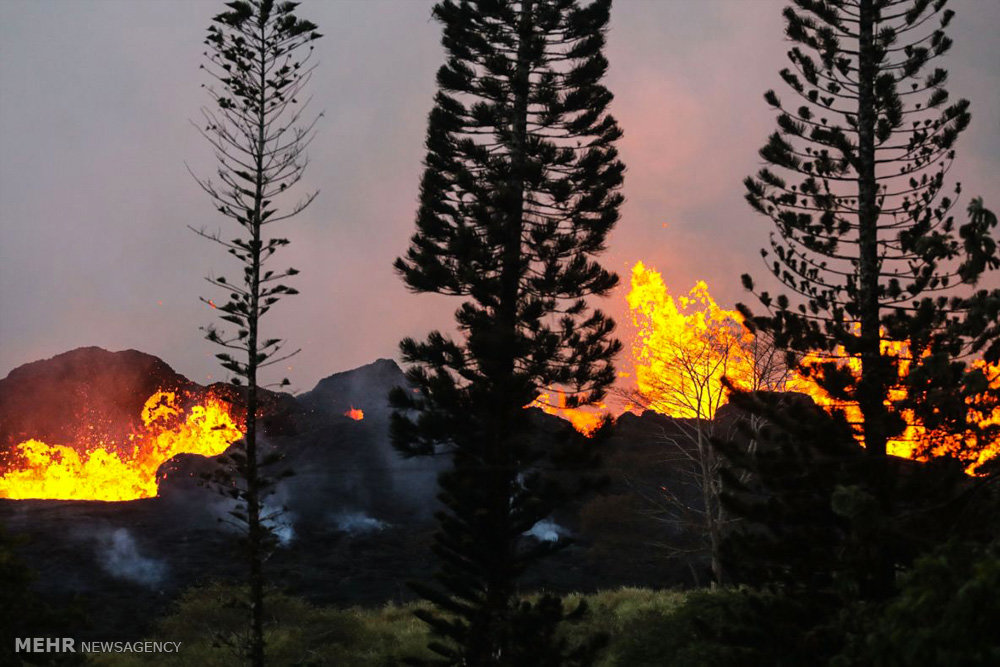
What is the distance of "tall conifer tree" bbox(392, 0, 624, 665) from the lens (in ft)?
52.4

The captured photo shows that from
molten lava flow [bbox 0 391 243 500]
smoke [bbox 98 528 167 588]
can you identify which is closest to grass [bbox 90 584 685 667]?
smoke [bbox 98 528 167 588]

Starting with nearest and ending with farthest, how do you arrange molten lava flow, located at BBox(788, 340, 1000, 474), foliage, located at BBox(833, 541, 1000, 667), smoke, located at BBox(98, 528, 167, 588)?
1. foliage, located at BBox(833, 541, 1000, 667)
2. molten lava flow, located at BBox(788, 340, 1000, 474)
3. smoke, located at BBox(98, 528, 167, 588)

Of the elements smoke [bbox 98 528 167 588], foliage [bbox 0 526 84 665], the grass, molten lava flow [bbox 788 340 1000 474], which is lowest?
the grass

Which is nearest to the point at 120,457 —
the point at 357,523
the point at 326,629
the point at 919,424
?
the point at 357,523

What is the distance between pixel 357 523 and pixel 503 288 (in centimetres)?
1499

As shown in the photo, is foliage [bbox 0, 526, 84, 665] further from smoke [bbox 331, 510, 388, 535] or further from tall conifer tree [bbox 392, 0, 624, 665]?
smoke [bbox 331, 510, 388, 535]

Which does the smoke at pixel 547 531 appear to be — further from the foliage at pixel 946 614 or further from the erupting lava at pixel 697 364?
the foliage at pixel 946 614

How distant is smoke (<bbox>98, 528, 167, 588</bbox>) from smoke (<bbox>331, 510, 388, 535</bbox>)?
6222mm

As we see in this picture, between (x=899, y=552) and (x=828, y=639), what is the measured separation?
168 centimetres

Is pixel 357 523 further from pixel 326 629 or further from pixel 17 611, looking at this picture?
pixel 17 611

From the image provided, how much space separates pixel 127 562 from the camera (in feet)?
79.1

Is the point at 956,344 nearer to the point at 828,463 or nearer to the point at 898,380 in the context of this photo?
the point at 898,380

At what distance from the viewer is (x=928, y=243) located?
712 cm

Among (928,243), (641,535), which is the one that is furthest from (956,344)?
(641,535)
